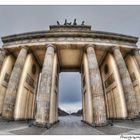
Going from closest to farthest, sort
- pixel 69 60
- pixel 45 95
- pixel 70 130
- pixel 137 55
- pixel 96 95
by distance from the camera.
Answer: pixel 70 130 < pixel 45 95 < pixel 96 95 < pixel 137 55 < pixel 69 60

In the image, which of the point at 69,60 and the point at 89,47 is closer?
the point at 89,47

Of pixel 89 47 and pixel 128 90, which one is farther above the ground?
pixel 89 47

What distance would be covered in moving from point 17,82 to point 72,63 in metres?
10.8

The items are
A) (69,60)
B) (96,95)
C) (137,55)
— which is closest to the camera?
(96,95)

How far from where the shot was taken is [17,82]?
14398 mm

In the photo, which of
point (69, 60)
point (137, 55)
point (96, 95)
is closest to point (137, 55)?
point (137, 55)

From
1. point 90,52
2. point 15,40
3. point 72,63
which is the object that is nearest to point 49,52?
point 90,52

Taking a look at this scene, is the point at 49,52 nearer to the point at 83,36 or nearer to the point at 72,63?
the point at 83,36

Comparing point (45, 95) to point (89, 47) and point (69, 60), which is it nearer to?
point (89, 47)

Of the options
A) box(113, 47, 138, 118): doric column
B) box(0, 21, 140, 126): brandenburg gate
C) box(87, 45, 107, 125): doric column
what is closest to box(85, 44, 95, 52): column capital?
box(0, 21, 140, 126): brandenburg gate

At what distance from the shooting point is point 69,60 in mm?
21469

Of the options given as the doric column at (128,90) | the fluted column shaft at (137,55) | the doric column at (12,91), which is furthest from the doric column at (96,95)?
the doric column at (12,91)

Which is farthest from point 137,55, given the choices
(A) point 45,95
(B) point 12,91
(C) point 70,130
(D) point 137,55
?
(B) point 12,91

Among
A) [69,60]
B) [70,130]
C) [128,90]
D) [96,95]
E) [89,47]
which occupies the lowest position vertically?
[70,130]
